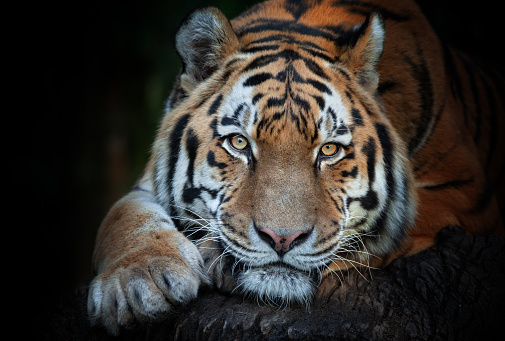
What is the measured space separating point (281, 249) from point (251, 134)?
0.44m

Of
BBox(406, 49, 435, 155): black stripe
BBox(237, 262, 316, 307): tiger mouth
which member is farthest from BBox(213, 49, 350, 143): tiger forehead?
BBox(406, 49, 435, 155): black stripe

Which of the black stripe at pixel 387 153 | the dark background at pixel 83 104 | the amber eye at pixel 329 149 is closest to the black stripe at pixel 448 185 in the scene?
the black stripe at pixel 387 153

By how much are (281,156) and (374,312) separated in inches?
23.8

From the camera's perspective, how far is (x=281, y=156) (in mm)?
1677

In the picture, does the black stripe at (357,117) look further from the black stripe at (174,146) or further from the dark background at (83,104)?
the dark background at (83,104)

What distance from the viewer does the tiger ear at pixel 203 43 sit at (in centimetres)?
188

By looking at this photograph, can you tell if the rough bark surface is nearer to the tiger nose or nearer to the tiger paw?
the tiger paw

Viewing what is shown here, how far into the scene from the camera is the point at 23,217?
14.9ft

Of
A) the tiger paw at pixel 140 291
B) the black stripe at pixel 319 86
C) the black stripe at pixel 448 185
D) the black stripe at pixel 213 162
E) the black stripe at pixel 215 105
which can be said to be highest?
the black stripe at pixel 319 86

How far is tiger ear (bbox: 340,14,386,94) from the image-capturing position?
1867 mm

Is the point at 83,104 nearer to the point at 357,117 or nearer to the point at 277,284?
the point at 357,117

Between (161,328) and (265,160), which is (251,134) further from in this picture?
(161,328)

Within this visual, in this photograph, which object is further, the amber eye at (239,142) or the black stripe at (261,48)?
the black stripe at (261,48)

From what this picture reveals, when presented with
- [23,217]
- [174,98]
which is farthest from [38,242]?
[174,98]
